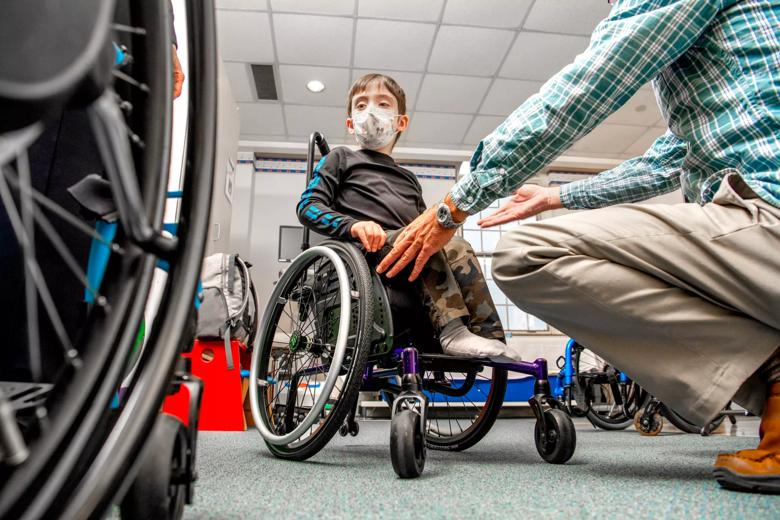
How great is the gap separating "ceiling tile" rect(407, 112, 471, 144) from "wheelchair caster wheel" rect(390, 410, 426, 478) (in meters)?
4.04

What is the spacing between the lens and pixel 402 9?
133 inches

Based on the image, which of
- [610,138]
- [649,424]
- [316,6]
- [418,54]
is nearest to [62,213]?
[649,424]

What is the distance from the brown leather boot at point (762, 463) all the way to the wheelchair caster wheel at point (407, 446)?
44cm

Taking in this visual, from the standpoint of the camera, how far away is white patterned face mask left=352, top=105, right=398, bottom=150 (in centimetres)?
162

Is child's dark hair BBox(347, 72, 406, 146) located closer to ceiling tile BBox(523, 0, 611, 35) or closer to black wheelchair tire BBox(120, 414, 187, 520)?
black wheelchair tire BBox(120, 414, 187, 520)

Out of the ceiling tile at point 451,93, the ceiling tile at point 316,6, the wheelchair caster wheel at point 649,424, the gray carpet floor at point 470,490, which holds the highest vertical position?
the ceiling tile at point 316,6

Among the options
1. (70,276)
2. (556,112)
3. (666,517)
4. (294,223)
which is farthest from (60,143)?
(294,223)

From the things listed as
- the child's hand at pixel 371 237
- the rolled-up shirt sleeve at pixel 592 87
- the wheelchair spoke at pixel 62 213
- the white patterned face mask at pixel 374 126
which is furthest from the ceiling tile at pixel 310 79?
the wheelchair spoke at pixel 62 213

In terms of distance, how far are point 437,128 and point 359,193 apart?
11.5 feet

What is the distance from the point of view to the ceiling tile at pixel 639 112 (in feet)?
13.8

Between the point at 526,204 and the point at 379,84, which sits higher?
the point at 379,84

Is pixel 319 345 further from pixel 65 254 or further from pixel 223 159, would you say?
pixel 223 159

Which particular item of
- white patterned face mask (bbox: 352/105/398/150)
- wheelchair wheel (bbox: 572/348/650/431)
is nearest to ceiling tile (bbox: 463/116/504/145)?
wheelchair wheel (bbox: 572/348/650/431)

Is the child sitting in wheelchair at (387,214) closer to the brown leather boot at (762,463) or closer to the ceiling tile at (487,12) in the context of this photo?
the brown leather boot at (762,463)
